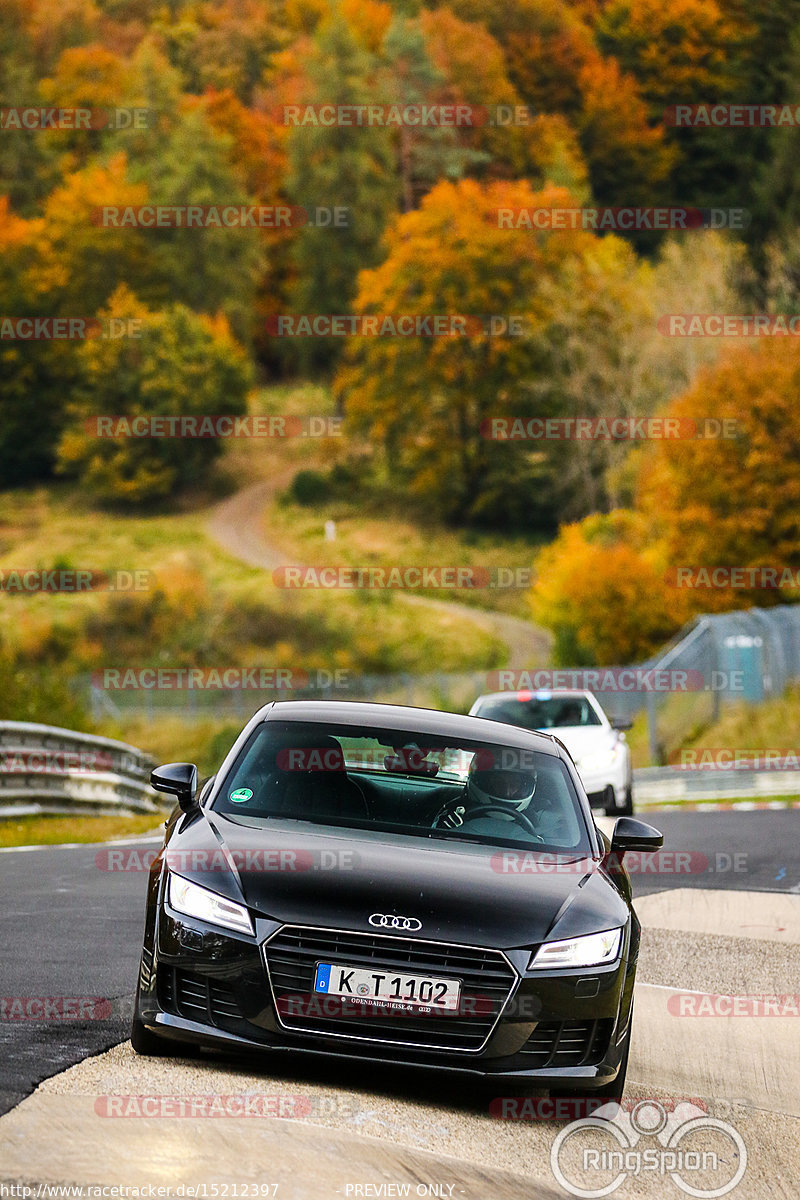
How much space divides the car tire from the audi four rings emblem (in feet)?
3.10

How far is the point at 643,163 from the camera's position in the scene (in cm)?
11088

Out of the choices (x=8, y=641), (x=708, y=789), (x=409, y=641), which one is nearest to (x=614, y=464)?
(x=409, y=641)

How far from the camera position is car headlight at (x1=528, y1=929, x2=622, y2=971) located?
6.38 metres

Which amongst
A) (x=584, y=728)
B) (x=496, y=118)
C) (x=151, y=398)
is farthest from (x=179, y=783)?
(x=496, y=118)

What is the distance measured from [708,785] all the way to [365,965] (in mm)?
21145

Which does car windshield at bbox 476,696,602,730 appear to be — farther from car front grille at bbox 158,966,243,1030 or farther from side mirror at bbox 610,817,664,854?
car front grille at bbox 158,966,243,1030

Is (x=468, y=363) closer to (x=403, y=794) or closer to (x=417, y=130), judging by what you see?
(x=417, y=130)

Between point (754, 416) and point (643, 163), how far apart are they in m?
69.7

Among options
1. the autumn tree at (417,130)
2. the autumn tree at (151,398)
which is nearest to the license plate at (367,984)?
the autumn tree at (151,398)

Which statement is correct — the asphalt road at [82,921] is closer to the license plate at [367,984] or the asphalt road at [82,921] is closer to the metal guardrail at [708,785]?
the license plate at [367,984]

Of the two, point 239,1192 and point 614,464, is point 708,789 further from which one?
point 614,464

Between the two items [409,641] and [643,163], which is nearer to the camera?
[409,641]

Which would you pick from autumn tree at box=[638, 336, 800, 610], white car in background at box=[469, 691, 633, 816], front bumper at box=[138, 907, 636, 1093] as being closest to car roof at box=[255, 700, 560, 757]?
front bumper at box=[138, 907, 636, 1093]

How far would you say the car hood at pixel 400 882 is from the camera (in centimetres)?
632
